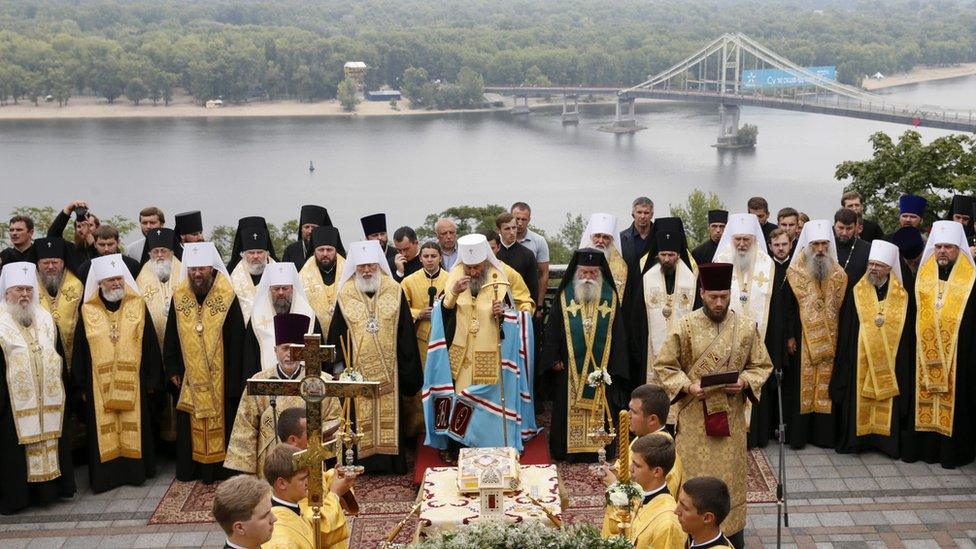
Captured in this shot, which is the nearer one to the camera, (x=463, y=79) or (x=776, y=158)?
(x=776, y=158)

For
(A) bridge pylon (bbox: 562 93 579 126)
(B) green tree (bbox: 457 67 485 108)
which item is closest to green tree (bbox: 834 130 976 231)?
(A) bridge pylon (bbox: 562 93 579 126)

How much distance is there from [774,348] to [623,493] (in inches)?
193

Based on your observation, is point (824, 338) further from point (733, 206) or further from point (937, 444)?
point (733, 206)

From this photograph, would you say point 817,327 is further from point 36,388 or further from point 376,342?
point 36,388

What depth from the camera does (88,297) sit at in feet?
30.3

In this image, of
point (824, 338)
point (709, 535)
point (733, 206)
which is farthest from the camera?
point (733, 206)

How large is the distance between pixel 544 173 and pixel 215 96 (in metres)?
41.1

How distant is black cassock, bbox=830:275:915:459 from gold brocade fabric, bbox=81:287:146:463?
6178mm

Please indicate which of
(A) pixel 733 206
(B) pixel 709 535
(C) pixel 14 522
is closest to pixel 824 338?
(B) pixel 709 535

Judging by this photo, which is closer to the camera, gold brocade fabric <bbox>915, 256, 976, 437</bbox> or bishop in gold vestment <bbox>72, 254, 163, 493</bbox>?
bishop in gold vestment <bbox>72, 254, 163, 493</bbox>

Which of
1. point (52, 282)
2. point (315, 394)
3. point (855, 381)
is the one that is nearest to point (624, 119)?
point (855, 381)

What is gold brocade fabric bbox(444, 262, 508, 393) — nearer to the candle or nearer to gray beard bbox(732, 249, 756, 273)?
gray beard bbox(732, 249, 756, 273)

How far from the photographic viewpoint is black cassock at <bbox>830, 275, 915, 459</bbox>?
972 cm

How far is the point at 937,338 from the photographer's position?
953 cm
